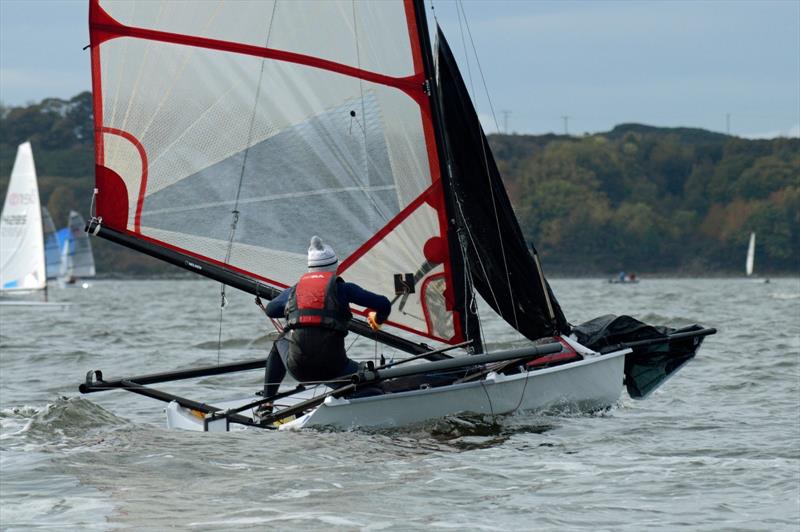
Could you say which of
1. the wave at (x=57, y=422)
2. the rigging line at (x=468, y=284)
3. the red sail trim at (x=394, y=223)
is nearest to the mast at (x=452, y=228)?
the rigging line at (x=468, y=284)

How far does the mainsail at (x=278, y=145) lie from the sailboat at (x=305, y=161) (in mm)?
11

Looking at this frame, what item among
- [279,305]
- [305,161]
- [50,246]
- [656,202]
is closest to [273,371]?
[279,305]

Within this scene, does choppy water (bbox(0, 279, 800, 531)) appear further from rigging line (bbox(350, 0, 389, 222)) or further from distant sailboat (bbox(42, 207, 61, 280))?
distant sailboat (bbox(42, 207, 61, 280))

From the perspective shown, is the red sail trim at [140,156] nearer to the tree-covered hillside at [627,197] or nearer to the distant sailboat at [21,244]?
the distant sailboat at [21,244]

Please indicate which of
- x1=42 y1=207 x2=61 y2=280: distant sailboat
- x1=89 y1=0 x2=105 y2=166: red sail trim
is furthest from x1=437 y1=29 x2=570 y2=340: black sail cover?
x1=42 y1=207 x2=61 y2=280: distant sailboat

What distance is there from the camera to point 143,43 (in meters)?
9.90

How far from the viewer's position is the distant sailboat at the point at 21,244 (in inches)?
1505

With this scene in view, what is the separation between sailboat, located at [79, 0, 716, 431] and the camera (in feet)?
32.5

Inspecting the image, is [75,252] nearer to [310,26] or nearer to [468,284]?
[310,26]

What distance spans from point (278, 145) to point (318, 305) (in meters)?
1.97

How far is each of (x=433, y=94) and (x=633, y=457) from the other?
3240 millimetres

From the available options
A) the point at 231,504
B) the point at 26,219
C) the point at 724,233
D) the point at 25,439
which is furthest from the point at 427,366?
the point at 724,233

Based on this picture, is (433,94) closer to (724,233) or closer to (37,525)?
(37,525)

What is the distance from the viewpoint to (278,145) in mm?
10164
